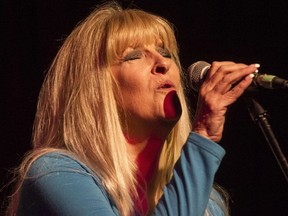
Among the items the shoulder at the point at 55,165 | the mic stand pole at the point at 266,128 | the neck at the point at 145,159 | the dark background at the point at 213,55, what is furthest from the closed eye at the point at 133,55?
the dark background at the point at 213,55

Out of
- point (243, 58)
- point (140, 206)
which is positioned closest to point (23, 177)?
point (140, 206)

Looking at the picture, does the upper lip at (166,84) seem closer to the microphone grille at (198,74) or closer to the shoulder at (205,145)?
the microphone grille at (198,74)

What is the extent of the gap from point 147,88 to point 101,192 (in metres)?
0.32

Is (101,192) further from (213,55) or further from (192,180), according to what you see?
(213,55)

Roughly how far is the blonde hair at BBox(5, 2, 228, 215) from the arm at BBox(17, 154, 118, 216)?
0.04 meters

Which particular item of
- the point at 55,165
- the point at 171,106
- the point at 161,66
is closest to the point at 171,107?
the point at 171,106

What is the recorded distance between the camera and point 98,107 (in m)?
1.54

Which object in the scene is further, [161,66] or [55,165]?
[161,66]

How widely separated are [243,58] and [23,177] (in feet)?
4.73

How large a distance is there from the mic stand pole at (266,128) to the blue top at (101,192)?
0.16 m

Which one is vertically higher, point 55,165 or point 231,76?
point 231,76

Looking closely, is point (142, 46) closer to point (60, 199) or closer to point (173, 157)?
point (173, 157)

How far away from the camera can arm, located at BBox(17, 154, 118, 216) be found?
1234 millimetres

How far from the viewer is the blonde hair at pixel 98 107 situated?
1443mm
